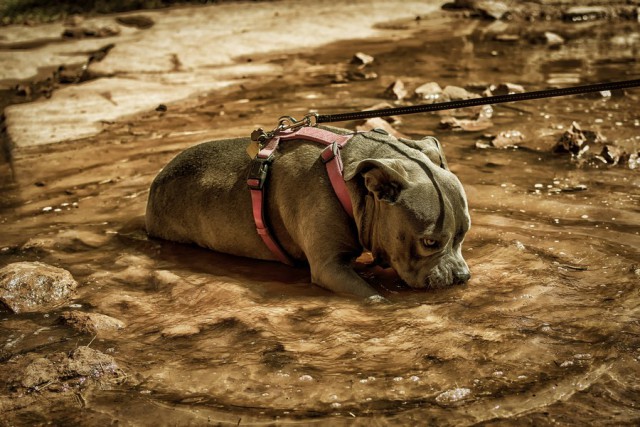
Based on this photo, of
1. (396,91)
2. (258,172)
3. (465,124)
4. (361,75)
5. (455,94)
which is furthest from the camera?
(361,75)

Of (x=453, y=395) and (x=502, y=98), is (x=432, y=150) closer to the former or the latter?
(x=502, y=98)

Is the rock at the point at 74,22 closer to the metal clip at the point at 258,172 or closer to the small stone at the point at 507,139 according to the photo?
the small stone at the point at 507,139

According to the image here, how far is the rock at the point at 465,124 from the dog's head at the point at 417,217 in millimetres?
3125

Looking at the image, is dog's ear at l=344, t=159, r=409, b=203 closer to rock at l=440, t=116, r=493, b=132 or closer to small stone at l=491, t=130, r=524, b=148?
small stone at l=491, t=130, r=524, b=148

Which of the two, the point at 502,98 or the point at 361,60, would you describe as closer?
the point at 502,98

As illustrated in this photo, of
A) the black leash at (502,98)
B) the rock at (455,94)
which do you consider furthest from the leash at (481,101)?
the rock at (455,94)

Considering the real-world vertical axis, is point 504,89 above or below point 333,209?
below

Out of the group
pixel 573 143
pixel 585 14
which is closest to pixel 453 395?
pixel 573 143

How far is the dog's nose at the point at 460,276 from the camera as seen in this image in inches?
162

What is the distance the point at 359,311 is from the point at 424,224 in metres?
0.58

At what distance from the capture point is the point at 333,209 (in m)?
4.42

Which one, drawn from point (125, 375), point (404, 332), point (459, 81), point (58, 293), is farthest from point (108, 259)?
point (459, 81)

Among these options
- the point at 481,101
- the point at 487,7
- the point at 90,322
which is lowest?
the point at 90,322

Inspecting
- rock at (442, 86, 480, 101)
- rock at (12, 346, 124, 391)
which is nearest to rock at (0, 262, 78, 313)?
rock at (12, 346, 124, 391)
